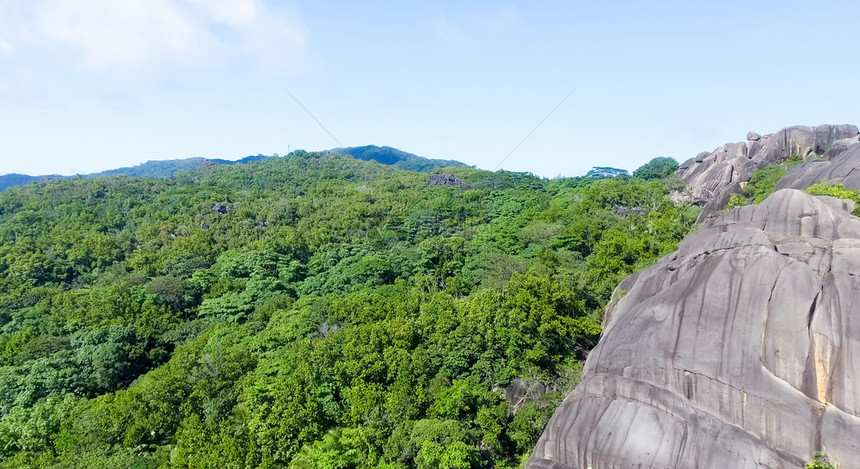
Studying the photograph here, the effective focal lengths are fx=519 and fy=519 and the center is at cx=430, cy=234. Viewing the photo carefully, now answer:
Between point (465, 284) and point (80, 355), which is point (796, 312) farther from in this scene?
point (80, 355)

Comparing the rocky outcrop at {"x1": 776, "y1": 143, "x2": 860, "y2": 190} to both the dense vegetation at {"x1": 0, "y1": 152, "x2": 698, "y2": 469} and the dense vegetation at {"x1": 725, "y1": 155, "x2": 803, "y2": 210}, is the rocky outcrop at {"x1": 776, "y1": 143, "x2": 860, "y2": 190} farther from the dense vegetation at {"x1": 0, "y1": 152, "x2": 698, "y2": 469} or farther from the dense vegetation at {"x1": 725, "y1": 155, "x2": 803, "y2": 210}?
the dense vegetation at {"x1": 0, "y1": 152, "x2": 698, "y2": 469}

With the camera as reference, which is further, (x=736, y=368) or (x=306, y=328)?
(x=306, y=328)

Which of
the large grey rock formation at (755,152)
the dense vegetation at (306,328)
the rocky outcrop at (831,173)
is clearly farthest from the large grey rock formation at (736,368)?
the large grey rock formation at (755,152)

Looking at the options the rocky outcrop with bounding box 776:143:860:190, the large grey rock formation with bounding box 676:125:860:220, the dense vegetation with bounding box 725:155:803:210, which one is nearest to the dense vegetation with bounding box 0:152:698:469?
the dense vegetation with bounding box 725:155:803:210

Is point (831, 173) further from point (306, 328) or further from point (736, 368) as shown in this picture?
point (306, 328)

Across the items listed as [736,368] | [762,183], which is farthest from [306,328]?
[762,183]

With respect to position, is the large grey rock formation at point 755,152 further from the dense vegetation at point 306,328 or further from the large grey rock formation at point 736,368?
the large grey rock formation at point 736,368
